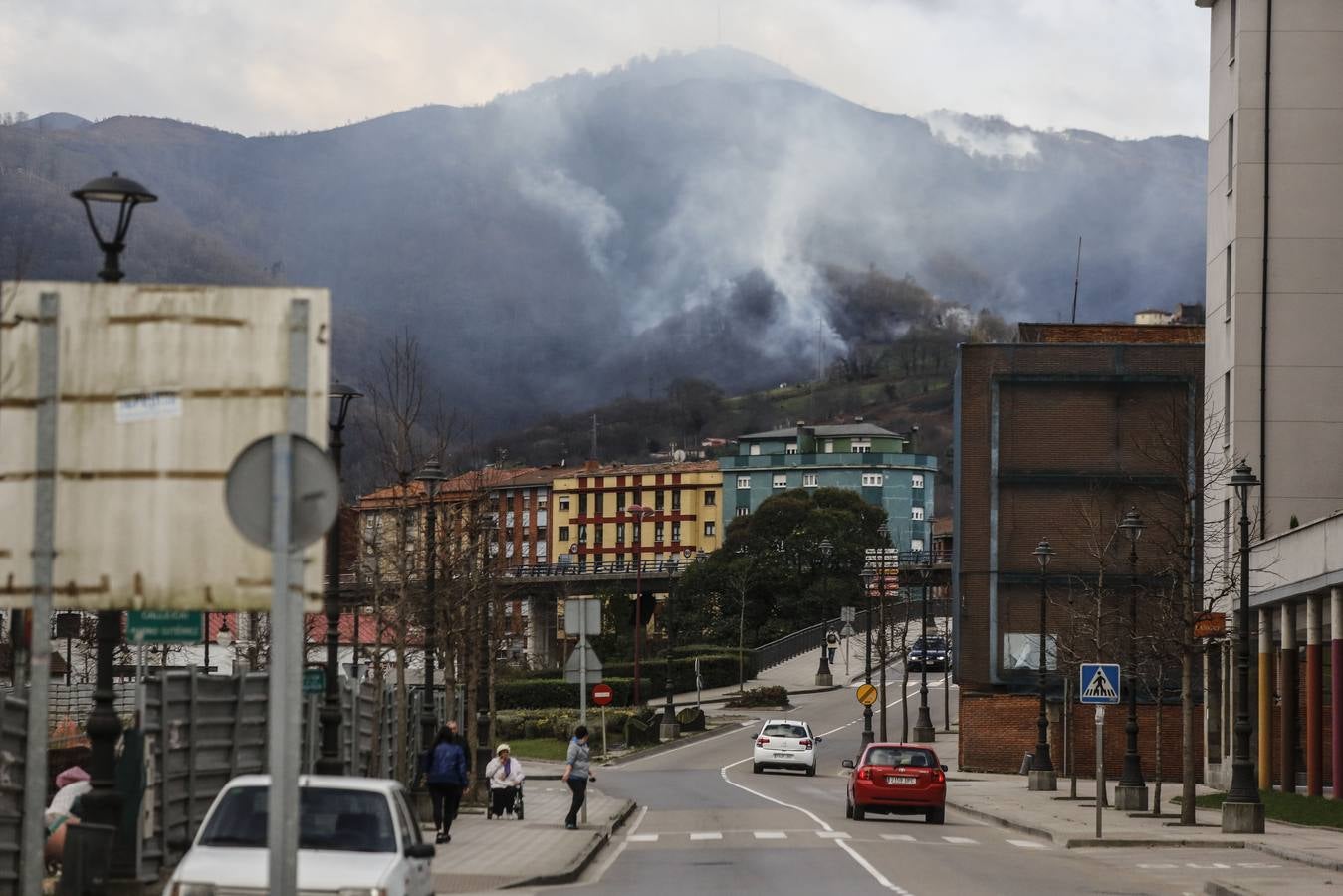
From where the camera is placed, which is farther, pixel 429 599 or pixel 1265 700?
pixel 1265 700

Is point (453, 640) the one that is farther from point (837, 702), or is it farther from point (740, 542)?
point (740, 542)

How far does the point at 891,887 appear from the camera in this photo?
22.4m

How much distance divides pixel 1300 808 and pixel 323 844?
30704mm

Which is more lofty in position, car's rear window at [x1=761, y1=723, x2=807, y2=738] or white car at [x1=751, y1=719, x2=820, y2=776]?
car's rear window at [x1=761, y1=723, x2=807, y2=738]

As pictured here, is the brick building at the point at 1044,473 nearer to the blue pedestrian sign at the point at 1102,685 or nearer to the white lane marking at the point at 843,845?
the white lane marking at the point at 843,845

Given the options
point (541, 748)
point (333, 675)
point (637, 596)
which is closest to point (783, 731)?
point (541, 748)

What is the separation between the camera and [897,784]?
3784cm

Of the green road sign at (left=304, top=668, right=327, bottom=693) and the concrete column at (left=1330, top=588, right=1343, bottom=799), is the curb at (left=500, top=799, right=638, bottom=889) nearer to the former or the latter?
the green road sign at (left=304, top=668, right=327, bottom=693)

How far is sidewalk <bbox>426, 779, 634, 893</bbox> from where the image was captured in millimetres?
23781

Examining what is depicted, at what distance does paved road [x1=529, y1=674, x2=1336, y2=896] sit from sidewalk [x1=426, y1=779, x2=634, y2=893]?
16.0 inches

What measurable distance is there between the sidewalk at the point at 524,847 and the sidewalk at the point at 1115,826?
303 inches

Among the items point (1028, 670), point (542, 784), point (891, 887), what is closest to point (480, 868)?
point (891, 887)

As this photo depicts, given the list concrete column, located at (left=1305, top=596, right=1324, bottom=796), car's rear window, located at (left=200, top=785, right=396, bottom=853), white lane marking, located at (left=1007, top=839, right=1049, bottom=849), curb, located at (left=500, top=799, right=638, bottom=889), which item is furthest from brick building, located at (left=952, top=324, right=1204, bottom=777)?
car's rear window, located at (left=200, top=785, right=396, bottom=853)

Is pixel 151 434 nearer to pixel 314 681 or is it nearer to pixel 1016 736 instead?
pixel 314 681
